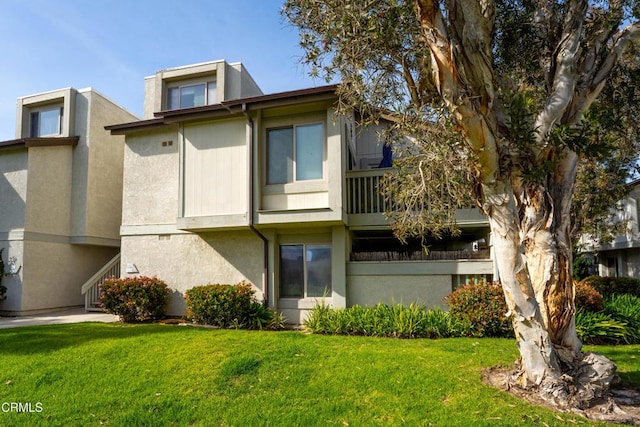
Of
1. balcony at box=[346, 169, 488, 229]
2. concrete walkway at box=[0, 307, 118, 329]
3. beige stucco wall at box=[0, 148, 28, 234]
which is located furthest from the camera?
beige stucco wall at box=[0, 148, 28, 234]

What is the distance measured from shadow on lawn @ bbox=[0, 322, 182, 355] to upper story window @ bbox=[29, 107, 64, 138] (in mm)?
8960

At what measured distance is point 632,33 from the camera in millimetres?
5473

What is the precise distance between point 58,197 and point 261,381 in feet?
40.7

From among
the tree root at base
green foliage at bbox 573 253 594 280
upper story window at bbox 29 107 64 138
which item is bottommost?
the tree root at base

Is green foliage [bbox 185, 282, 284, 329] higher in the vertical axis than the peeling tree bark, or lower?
lower

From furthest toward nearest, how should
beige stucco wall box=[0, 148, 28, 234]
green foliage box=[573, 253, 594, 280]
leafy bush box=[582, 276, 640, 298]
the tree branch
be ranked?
green foliage box=[573, 253, 594, 280], beige stucco wall box=[0, 148, 28, 234], leafy bush box=[582, 276, 640, 298], the tree branch

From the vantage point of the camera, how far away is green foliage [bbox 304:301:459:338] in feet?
28.1

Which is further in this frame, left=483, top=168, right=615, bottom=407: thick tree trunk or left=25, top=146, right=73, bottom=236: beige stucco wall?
left=25, top=146, right=73, bottom=236: beige stucco wall

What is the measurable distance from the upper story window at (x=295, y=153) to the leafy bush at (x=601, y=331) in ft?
22.5

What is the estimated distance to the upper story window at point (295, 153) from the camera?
10.6 metres

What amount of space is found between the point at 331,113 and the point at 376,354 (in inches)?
241

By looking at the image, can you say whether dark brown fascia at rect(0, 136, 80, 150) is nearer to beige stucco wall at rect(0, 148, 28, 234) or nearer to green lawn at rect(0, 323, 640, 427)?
beige stucco wall at rect(0, 148, 28, 234)

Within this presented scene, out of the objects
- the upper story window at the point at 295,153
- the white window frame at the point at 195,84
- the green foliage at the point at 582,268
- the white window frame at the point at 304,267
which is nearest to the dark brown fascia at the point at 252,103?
the upper story window at the point at 295,153

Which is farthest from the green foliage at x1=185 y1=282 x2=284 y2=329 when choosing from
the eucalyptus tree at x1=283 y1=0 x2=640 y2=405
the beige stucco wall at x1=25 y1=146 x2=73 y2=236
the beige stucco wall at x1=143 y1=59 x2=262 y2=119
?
the beige stucco wall at x1=143 y1=59 x2=262 y2=119
